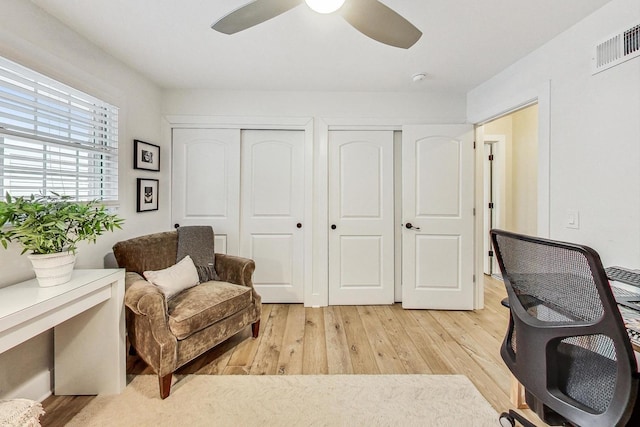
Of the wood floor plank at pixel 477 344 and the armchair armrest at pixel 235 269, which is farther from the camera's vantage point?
the armchair armrest at pixel 235 269

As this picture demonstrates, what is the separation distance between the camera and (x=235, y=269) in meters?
2.43

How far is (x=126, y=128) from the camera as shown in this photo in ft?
7.89

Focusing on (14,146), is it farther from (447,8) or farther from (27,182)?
(447,8)

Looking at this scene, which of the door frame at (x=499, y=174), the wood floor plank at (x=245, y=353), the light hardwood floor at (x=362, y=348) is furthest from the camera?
the door frame at (x=499, y=174)

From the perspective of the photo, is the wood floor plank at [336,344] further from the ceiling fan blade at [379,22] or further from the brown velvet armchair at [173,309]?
the ceiling fan blade at [379,22]

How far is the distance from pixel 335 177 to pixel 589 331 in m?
2.40

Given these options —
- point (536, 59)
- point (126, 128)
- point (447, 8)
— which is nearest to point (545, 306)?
point (447, 8)

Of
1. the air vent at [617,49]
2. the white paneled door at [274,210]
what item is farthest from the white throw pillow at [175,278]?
the air vent at [617,49]

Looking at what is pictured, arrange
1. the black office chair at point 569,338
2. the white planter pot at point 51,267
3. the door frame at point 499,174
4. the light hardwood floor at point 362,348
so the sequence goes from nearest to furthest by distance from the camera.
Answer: the black office chair at point 569,338
the white planter pot at point 51,267
the light hardwood floor at point 362,348
the door frame at point 499,174

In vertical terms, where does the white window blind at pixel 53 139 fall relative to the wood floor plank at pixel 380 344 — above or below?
above

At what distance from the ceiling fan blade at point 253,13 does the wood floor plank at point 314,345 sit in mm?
2076

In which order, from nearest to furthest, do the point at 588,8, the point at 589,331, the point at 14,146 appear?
the point at 589,331
the point at 14,146
the point at 588,8

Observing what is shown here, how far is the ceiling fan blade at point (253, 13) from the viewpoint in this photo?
120 centimetres

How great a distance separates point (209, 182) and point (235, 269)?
1.11m
